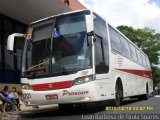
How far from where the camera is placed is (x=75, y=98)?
11.7 metres

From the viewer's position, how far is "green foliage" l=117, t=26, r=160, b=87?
67062 millimetres

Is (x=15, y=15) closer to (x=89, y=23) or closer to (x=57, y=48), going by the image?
(x=57, y=48)

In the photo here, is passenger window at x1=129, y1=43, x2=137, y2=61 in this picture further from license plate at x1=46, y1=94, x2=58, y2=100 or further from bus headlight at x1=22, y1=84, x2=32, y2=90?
license plate at x1=46, y1=94, x2=58, y2=100

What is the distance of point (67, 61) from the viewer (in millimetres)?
12016

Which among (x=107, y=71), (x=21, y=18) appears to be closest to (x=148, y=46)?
(x=21, y=18)

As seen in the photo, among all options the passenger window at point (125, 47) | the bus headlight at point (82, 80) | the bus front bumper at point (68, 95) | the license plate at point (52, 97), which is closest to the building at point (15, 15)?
the passenger window at point (125, 47)

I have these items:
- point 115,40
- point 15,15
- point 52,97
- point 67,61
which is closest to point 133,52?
point 115,40

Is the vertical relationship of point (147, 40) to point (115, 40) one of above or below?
above

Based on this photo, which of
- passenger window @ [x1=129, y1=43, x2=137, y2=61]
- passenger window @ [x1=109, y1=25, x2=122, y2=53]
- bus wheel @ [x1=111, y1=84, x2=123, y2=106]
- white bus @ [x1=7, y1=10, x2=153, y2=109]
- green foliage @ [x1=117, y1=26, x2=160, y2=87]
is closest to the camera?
white bus @ [x1=7, y1=10, x2=153, y2=109]

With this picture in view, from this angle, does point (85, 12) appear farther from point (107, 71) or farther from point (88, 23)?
point (107, 71)

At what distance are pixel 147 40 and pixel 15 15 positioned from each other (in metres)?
47.7

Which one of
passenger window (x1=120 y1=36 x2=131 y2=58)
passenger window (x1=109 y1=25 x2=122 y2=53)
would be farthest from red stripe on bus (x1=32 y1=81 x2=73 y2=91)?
passenger window (x1=120 y1=36 x2=131 y2=58)

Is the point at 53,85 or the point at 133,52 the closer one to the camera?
the point at 53,85

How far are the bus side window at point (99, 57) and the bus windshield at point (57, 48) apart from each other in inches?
17.6
